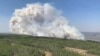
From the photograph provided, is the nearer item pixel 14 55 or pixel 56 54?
pixel 14 55

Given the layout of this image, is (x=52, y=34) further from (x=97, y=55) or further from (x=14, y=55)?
(x=14, y=55)

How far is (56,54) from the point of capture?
122ft

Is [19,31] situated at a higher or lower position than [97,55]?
higher

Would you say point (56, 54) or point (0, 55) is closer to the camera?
point (0, 55)

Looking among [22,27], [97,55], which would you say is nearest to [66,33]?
[22,27]

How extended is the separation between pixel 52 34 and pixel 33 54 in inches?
1996

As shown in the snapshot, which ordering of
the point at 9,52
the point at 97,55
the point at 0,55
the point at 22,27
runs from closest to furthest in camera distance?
1. the point at 0,55
2. the point at 9,52
3. the point at 97,55
4. the point at 22,27

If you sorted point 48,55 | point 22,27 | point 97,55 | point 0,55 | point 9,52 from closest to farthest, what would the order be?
point 0,55 < point 9,52 < point 48,55 < point 97,55 < point 22,27

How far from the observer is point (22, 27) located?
3327 inches

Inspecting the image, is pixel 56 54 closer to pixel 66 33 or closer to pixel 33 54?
pixel 33 54

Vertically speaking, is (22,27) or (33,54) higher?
(22,27)

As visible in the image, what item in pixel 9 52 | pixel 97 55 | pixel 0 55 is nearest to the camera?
pixel 0 55

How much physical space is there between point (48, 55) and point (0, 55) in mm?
8387

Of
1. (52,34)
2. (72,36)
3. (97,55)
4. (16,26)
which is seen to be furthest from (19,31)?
(97,55)
